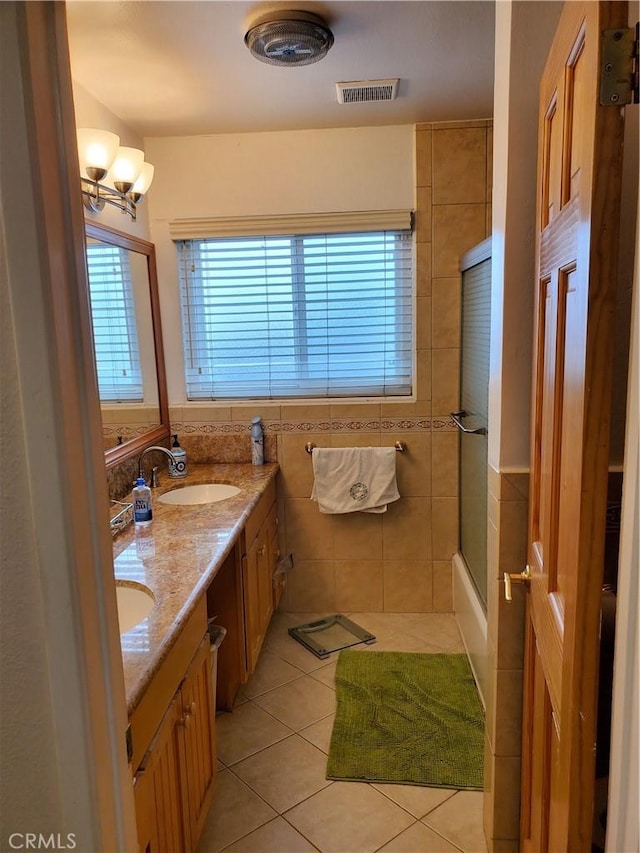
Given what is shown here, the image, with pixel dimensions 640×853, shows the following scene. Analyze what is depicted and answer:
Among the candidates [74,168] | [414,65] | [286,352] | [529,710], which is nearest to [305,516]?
[286,352]

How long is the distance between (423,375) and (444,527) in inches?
31.7

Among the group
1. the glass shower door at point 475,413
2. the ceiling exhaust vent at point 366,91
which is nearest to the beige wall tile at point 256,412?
the glass shower door at point 475,413

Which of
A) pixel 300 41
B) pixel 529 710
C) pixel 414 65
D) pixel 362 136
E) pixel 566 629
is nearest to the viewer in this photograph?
pixel 566 629

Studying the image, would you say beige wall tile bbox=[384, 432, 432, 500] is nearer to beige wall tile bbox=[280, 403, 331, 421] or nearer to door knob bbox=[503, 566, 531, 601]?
beige wall tile bbox=[280, 403, 331, 421]

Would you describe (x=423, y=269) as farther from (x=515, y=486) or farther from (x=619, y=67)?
(x=619, y=67)

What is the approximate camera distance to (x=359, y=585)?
10.3 feet

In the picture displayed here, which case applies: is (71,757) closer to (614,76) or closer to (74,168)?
(74,168)

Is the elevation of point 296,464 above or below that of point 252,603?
above

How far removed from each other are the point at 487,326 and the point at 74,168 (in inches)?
71.8

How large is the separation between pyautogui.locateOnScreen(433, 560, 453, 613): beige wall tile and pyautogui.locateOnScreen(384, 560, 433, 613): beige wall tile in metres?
0.03

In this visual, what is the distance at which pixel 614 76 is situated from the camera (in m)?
0.70

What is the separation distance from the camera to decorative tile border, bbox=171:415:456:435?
2.96 metres

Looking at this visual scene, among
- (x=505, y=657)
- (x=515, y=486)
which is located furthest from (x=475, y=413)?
(x=505, y=657)

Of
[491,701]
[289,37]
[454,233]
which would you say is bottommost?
[491,701]
